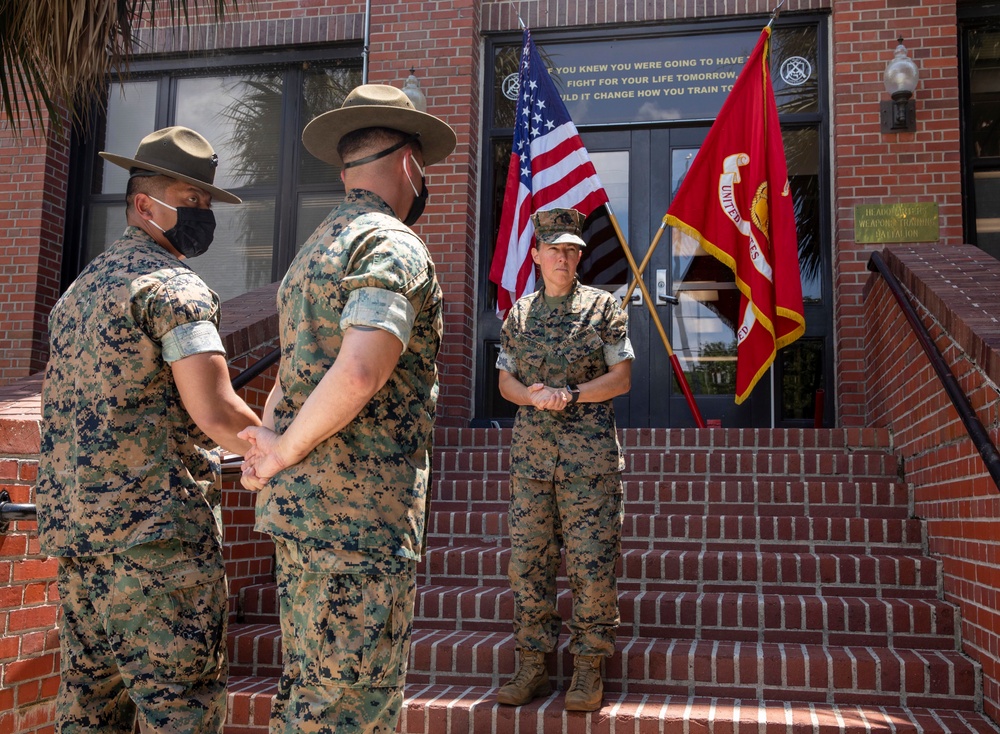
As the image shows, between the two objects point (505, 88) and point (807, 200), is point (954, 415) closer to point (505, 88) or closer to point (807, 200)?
point (807, 200)

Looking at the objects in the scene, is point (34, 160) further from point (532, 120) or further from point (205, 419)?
point (205, 419)

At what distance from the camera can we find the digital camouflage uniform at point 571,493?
376 centimetres

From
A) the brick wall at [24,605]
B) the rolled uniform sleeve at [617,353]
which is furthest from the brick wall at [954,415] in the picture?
the brick wall at [24,605]

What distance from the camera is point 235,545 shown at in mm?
4738

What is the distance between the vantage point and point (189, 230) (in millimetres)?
2891

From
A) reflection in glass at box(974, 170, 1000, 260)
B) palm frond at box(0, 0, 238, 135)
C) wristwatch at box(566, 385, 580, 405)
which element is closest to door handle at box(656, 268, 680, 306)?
reflection in glass at box(974, 170, 1000, 260)

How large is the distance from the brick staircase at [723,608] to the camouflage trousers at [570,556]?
26 cm

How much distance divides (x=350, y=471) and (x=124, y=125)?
294 inches

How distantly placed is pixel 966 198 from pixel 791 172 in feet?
4.10

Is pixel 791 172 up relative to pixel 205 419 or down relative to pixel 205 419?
up

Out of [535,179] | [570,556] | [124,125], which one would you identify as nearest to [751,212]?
[535,179]

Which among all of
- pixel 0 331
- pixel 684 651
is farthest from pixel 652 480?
pixel 0 331

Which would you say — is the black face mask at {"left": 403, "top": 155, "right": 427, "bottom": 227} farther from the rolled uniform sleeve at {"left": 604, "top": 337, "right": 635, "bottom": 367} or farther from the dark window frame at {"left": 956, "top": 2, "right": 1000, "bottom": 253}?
the dark window frame at {"left": 956, "top": 2, "right": 1000, "bottom": 253}

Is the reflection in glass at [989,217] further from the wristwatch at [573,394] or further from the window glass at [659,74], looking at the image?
the wristwatch at [573,394]
